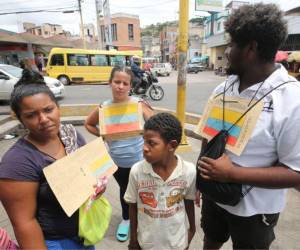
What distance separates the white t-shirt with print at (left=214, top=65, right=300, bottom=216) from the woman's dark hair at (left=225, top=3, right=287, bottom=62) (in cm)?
14

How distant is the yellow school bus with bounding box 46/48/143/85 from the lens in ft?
53.7

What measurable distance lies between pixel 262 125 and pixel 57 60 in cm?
1682

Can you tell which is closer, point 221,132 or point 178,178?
point 221,132

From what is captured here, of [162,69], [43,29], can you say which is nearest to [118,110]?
[162,69]

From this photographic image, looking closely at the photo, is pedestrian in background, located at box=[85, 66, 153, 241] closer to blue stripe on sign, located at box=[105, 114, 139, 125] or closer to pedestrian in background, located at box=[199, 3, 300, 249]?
blue stripe on sign, located at box=[105, 114, 139, 125]

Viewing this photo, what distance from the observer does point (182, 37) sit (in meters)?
4.05

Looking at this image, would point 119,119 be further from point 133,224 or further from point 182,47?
point 182,47

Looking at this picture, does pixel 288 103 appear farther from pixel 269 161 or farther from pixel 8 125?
pixel 8 125

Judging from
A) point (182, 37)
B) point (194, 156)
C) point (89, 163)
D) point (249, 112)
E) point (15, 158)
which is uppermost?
point (182, 37)

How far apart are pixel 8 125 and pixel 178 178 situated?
19.3 ft

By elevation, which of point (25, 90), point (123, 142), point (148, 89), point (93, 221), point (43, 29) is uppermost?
point (43, 29)

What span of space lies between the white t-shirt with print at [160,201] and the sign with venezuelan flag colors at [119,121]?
0.72 m

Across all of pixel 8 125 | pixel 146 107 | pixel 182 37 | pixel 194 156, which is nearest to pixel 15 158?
pixel 146 107

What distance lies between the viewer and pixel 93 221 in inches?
58.1
